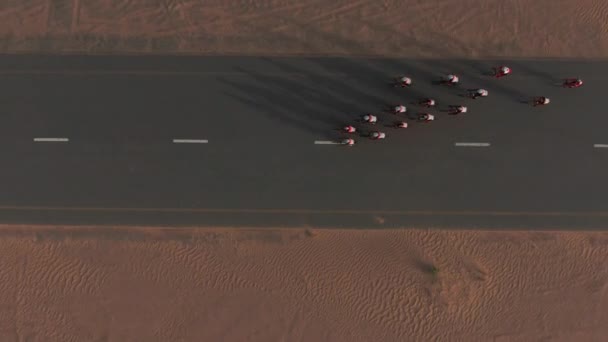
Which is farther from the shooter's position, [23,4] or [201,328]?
[23,4]

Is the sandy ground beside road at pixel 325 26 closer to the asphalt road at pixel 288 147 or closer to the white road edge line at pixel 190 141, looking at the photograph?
the asphalt road at pixel 288 147

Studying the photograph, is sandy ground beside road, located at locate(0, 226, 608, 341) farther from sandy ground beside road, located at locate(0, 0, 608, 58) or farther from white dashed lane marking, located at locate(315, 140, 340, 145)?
sandy ground beside road, located at locate(0, 0, 608, 58)

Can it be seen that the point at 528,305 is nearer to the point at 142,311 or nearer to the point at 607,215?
the point at 607,215

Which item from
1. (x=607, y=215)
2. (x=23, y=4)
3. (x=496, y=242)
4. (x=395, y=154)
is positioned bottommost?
(x=496, y=242)

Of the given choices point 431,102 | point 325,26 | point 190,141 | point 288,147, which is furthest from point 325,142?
point 190,141

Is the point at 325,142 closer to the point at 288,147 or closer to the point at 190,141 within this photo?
the point at 288,147

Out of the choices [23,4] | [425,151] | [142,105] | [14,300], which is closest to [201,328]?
[14,300]

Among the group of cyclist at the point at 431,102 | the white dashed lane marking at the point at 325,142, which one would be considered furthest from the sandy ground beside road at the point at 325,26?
the white dashed lane marking at the point at 325,142
